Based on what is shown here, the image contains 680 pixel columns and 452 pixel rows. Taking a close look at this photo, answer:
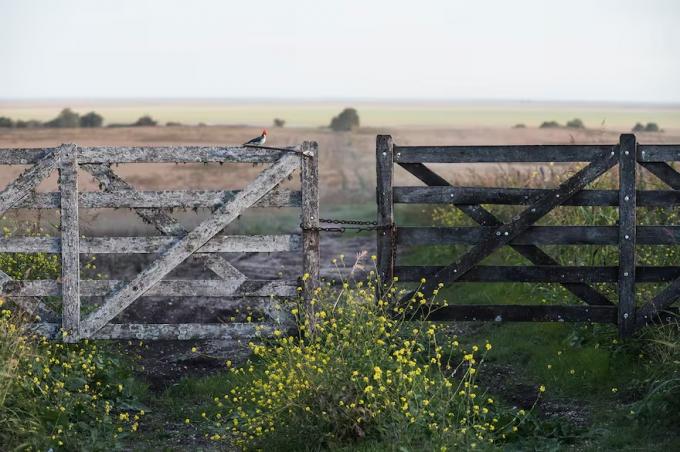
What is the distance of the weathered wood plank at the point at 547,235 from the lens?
10.8m

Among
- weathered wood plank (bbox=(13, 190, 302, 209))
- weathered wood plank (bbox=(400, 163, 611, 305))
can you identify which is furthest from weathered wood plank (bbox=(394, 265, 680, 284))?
weathered wood plank (bbox=(13, 190, 302, 209))

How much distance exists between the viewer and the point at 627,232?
1090 cm

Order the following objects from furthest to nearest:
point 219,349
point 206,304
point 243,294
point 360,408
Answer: point 206,304 < point 219,349 < point 243,294 < point 360,408

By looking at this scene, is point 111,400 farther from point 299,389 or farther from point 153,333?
point 299,389

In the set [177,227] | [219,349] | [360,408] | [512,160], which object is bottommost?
[219,349]

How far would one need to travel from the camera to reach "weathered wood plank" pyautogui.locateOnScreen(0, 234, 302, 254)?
1055 cm

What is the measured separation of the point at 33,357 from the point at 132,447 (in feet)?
5.08

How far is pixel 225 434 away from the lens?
9094 mm

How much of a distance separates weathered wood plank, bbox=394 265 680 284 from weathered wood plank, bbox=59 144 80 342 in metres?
3.75

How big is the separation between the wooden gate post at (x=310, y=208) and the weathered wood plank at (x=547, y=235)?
102 cm

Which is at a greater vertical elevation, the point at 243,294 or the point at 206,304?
the point at 243,294

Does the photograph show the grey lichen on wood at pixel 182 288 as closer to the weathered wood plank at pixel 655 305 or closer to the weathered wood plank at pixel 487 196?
the weathered wood plank at pixel 487 196

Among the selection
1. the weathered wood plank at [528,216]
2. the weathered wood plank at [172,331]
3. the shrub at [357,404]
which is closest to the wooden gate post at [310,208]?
the weathered wood plank at [172,331]

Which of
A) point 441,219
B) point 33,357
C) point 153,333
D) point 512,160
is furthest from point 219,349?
point 441,219
